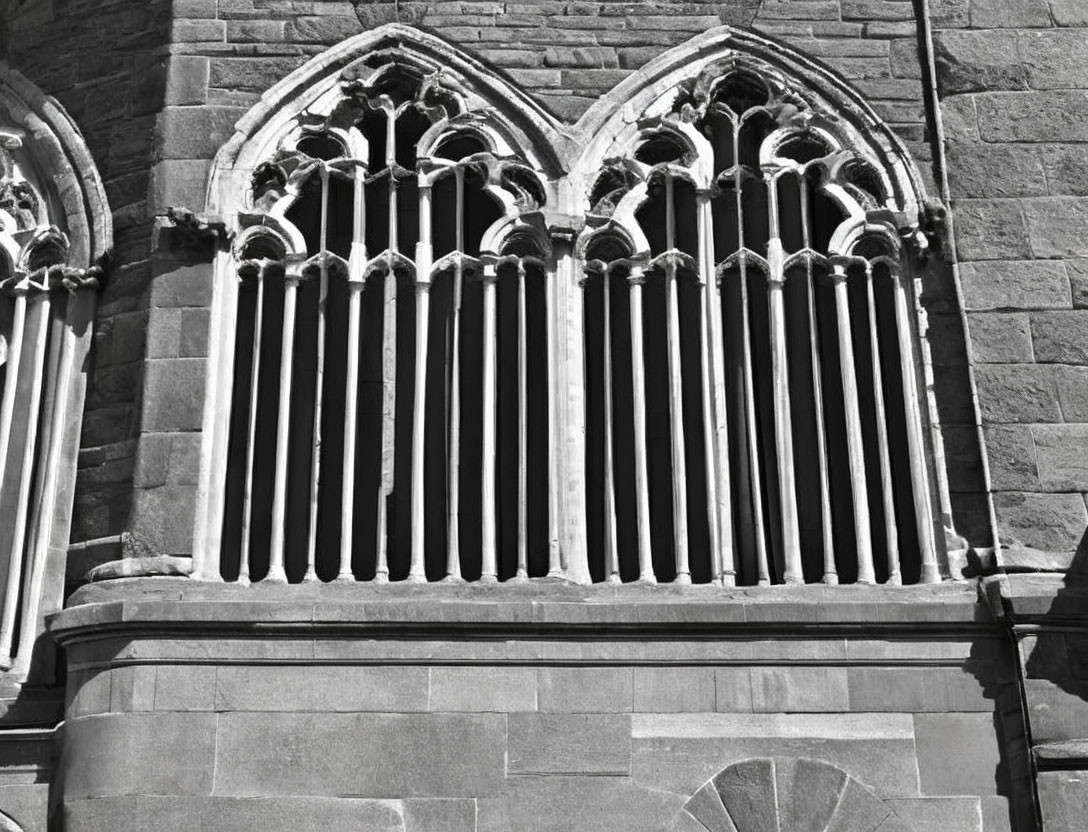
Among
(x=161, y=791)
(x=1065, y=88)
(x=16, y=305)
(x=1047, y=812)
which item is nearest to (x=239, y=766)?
(x=161, y=791)

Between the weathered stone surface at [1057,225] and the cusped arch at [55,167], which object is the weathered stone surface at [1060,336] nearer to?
the weathered stone surface at [1057,225]

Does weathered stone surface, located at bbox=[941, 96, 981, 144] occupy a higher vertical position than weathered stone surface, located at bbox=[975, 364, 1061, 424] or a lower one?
A: higher

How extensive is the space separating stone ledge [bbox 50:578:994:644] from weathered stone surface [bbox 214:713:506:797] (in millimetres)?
475

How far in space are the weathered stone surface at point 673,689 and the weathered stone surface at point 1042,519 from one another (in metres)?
1.85

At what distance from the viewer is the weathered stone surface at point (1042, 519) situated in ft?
28.3

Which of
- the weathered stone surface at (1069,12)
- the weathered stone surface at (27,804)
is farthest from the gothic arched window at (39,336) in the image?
the weathered stone surface at (1069,12)

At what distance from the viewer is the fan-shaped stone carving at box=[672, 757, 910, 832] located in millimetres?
7926

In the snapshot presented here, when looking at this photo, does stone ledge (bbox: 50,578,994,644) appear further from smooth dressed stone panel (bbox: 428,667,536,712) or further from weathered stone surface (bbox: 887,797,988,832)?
weathered stone surface (bbox: 887,797,988,832)

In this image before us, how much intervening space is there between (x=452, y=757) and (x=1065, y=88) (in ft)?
18.1

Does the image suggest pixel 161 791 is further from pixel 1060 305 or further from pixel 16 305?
pixel 1060 305

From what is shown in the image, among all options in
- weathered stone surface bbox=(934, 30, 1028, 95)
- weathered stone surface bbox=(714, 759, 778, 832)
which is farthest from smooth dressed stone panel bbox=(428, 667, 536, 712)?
weathered stone surface bbox=(934, 30, 1028, 95)

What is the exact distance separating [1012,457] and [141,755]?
4.87 metres

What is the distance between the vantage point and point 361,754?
8.05m

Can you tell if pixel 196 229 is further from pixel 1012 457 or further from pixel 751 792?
pixel 1012 457
